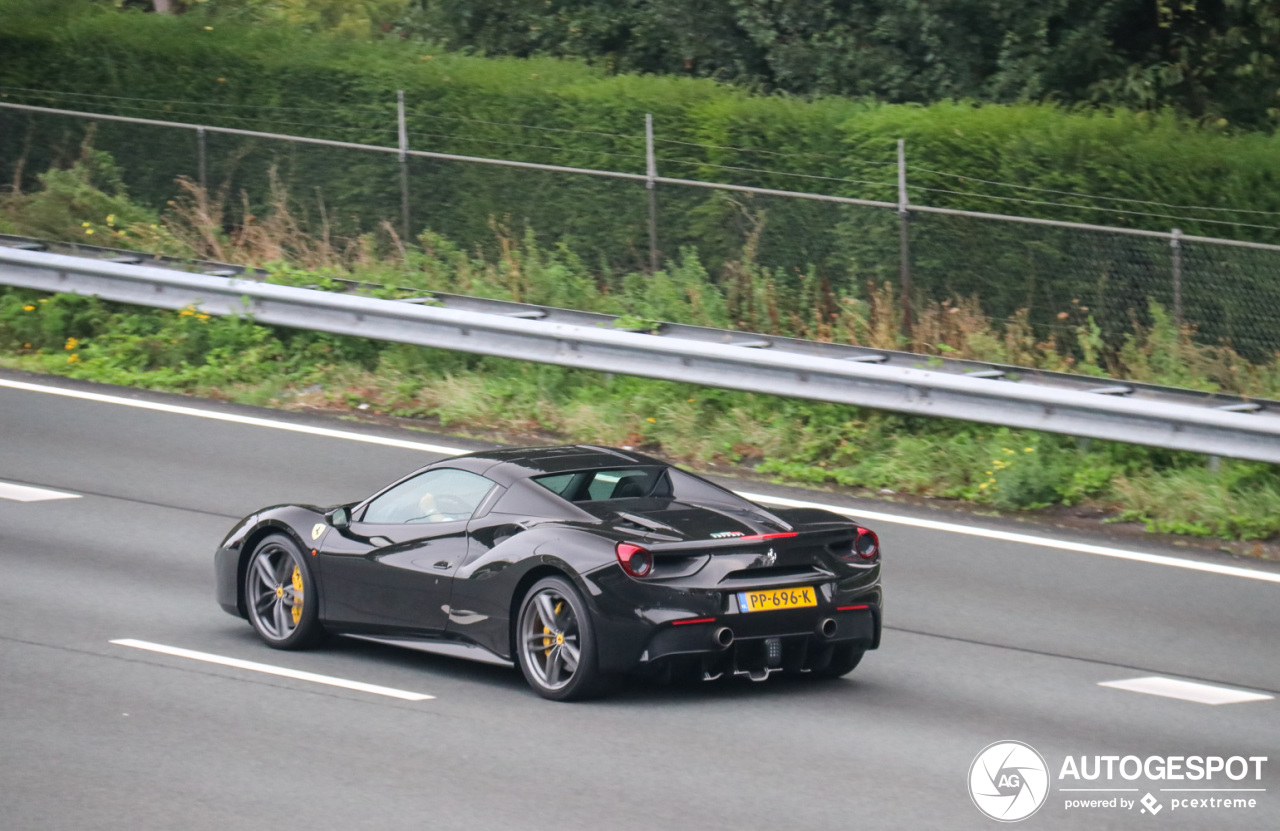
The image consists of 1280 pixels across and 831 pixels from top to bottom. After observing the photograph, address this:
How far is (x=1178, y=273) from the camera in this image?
14547 mm

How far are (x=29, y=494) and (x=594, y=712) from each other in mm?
6317

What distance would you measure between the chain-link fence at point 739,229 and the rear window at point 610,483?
6.93 metres

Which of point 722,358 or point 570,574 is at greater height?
point 722,358

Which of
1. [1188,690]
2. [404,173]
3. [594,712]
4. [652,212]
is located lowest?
[1188,690]

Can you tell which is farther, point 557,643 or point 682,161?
point 682,161

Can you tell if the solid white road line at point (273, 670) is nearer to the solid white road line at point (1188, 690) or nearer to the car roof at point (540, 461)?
the car roof at point (540, 461)

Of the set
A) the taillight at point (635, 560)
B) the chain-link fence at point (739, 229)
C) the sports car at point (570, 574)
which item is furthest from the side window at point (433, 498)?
the chain-link fence at point (739, 229)

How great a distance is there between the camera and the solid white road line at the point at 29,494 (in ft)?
41.2

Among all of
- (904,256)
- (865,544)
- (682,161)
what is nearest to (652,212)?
(682,161)

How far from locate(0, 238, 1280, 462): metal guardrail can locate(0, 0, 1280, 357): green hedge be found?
146 centimetres

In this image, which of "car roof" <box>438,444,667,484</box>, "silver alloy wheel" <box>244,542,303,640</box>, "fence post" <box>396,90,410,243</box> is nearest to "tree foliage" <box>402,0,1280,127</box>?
"fence post" <box>396,90,410,243</box>

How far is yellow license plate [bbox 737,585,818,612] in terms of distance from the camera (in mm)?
8016

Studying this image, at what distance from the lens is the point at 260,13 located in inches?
1201

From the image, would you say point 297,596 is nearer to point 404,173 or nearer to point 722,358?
point 722,358
